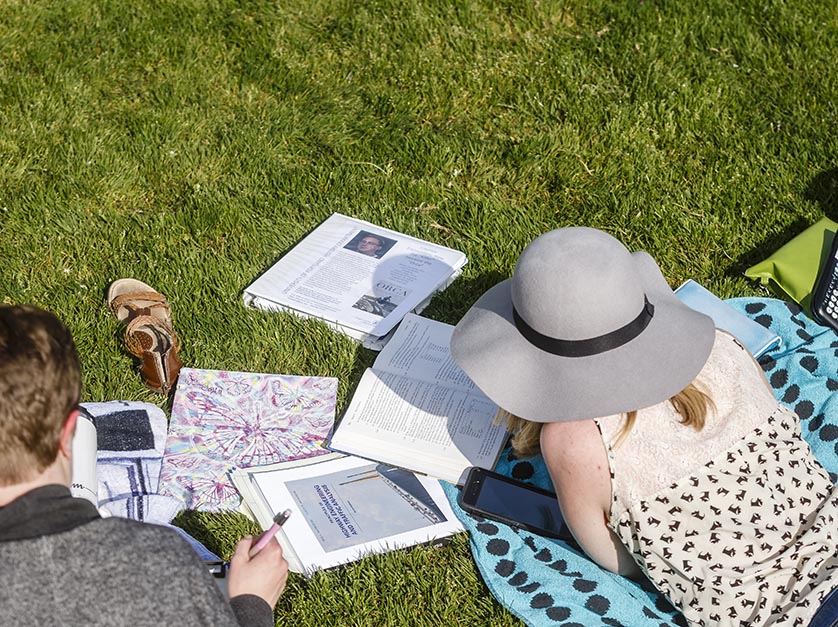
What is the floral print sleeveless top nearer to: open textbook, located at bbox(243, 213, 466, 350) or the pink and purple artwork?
the pink and purple artwork

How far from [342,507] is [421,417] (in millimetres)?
446

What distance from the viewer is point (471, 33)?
5.42 m

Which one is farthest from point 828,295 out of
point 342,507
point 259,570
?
point 259,570

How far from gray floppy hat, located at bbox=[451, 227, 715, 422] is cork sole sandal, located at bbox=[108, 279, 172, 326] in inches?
60.3

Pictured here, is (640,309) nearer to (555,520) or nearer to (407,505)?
(555,520)

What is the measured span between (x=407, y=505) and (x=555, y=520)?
1.63 feet

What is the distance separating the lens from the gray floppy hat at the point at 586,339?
2488mm

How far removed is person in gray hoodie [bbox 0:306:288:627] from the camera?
1893 millimetres

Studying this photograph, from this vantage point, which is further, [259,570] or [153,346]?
[153,346]

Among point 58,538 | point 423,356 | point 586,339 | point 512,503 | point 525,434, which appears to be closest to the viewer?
point 58,538

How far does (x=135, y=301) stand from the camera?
3795 mm

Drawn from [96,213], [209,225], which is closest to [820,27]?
[209,225]

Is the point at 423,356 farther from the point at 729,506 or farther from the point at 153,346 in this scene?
the point at 729,506

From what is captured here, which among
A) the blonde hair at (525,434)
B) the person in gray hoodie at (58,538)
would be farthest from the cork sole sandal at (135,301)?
the person in gray hoodie at (58,538)
